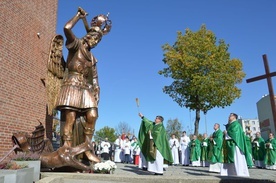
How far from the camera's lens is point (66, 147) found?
242 inches

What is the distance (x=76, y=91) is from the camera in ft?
21.8

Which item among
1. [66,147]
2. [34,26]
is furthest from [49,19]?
[66,147]

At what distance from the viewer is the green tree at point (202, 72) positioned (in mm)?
19766

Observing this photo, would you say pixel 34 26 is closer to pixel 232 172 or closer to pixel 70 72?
pixel 70 72

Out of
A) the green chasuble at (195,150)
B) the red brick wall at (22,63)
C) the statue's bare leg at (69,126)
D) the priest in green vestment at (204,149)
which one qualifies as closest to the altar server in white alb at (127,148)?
the green chasuble at (195,150)

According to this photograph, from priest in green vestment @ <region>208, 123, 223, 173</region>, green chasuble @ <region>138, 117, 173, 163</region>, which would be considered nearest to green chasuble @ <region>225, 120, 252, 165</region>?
green chasuble @ <region>138, 117, 173, 163</region>

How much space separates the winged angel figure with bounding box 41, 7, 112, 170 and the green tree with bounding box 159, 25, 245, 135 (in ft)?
43.9

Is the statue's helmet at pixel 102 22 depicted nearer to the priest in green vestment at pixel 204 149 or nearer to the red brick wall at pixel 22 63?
the red brick wall at pixel 22 63

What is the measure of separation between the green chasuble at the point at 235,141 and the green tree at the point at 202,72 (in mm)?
11834

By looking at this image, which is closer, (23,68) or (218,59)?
(23,68)

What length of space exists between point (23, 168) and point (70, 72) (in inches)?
111

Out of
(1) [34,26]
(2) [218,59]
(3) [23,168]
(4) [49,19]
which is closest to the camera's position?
(3) [23,168]

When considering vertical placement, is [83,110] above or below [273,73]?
below

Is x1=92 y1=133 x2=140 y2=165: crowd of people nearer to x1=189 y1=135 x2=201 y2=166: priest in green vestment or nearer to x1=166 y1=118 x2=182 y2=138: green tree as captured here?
x1=189 y1=135 x2=201 y2=166: priest in green vestment
